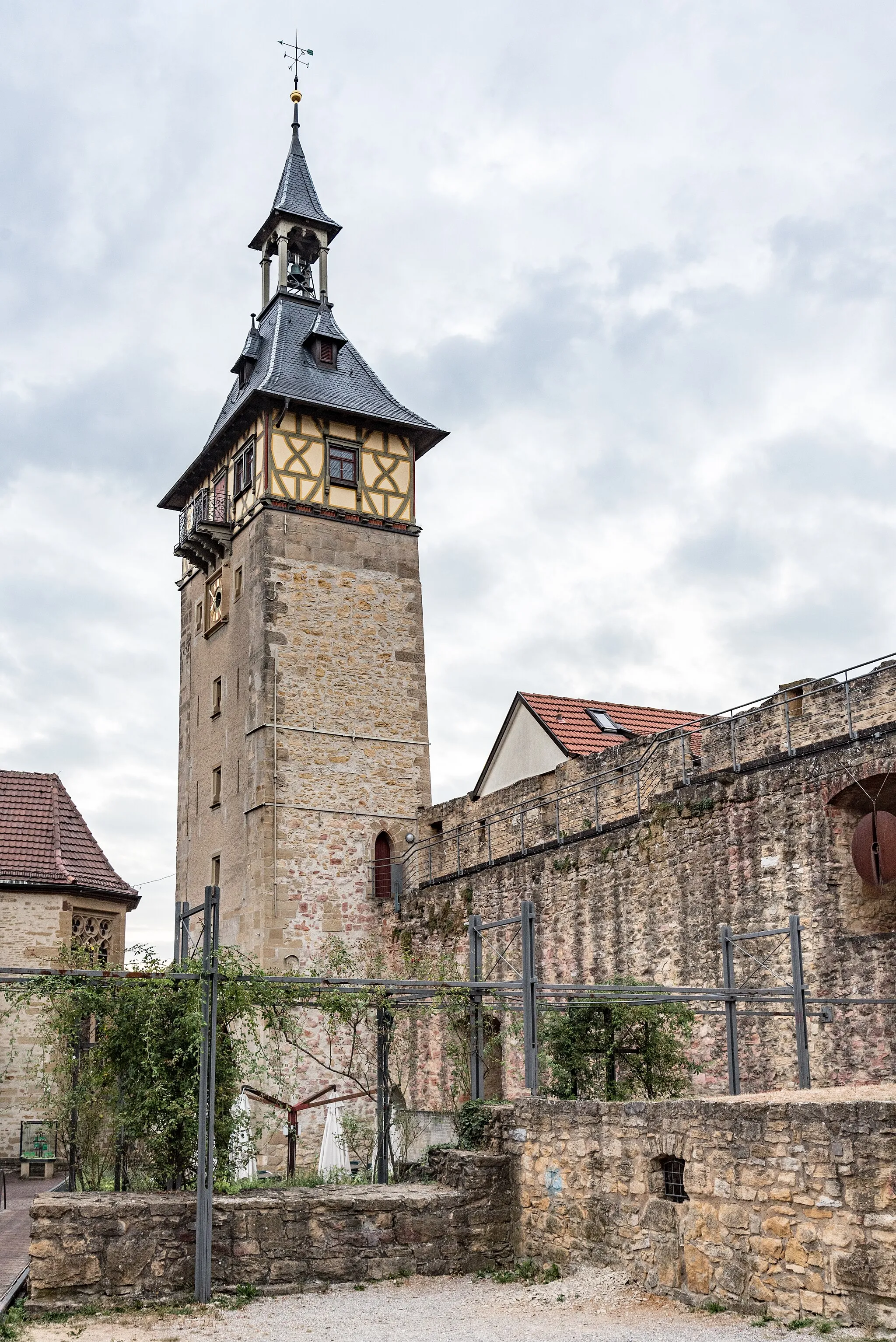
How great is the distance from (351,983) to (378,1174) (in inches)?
101

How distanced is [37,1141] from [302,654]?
9.14 meters

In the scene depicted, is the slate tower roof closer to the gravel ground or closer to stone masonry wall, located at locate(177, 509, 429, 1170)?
stone masonry wall, located at locate(177, 509, 429, 1170)

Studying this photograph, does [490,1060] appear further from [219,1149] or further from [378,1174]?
[219,1149]

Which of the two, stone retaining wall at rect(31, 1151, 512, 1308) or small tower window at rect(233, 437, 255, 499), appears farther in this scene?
small tower window at rect(233, 437, 255, 499)

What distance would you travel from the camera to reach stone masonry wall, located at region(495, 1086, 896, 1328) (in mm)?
7105

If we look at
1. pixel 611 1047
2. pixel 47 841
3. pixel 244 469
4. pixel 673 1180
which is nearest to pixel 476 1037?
pixel 611 1047

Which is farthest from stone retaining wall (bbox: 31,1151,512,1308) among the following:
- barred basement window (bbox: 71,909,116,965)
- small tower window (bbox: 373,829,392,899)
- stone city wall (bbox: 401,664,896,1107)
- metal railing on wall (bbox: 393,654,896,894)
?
small tower window (bbox: 373,829,392,899)

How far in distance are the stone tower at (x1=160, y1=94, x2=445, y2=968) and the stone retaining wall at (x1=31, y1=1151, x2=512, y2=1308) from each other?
41.7 feet

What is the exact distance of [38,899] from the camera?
22281 millimetres

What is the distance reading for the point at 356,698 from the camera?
2473 cm

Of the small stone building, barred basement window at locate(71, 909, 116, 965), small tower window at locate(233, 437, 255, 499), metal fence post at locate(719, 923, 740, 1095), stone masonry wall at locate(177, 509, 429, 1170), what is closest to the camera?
metal fence post at locate(719, 923, 740, 1095)

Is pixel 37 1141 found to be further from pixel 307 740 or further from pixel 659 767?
pixel 659 767

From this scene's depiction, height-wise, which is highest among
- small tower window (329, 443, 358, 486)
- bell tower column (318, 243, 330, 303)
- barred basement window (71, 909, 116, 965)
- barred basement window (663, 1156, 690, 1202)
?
bell tower column (318, 243, 330, 303)

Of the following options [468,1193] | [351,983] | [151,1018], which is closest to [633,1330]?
[468,1193]
